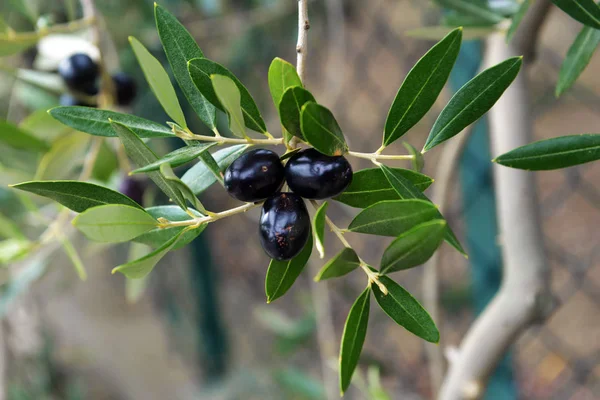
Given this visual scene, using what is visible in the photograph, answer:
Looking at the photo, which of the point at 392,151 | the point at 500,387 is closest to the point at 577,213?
the point at 392,151

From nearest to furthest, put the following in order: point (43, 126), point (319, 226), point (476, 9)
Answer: point (319, 226), point (476, 9), point (43, 126)

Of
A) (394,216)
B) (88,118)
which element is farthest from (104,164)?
(394,216)

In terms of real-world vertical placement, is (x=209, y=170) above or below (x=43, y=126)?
above

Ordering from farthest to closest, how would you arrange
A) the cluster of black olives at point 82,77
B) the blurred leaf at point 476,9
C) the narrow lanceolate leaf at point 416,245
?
1. the cluster of black olives at point 82,77
2. the blurred leaf at point 476,9
3. the narrow lanceolate leaf at point 416,245

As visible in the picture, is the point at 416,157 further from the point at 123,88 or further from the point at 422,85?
the point at 123,88

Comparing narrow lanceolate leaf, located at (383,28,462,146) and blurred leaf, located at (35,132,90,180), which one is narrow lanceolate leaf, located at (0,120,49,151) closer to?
blurred leaf, located at (35,132,90,180)

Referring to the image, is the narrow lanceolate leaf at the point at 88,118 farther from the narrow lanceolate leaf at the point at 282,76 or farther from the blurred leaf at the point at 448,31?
the blurred leaf at the point at 448,31

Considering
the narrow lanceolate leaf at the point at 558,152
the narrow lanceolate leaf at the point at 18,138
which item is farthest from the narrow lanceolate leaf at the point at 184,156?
the narrow lanceolate leaf at the point at 18,138
